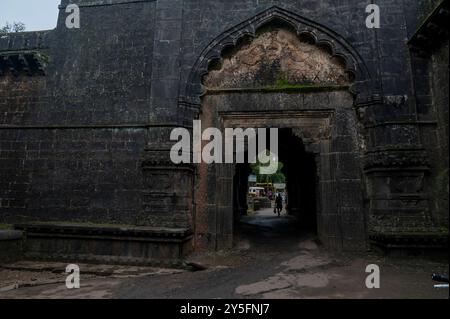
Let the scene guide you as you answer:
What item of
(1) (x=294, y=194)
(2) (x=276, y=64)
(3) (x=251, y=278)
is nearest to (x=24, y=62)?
(2) (x=276, y=64)

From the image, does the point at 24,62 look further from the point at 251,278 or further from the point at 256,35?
the point at 251,278

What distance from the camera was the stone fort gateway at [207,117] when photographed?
616cm

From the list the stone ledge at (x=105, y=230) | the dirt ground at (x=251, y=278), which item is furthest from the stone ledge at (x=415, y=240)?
the stone ledge at (x=105, y=230)

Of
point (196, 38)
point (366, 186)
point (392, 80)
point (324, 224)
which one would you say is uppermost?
point (196, 38)

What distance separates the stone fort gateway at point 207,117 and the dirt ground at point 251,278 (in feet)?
1.18

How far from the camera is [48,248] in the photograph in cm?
668

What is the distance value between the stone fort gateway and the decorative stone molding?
0.16 ft

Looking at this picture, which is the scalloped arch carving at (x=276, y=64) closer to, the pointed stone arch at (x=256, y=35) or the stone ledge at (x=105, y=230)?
the pointed stone arch at (x=256, y=35)

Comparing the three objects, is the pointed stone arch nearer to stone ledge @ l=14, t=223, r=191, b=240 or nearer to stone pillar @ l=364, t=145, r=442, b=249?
stone pillar @ l=364, t=145, r=442, b=249

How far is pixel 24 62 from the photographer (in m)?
7.93

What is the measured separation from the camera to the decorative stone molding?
7.85m
